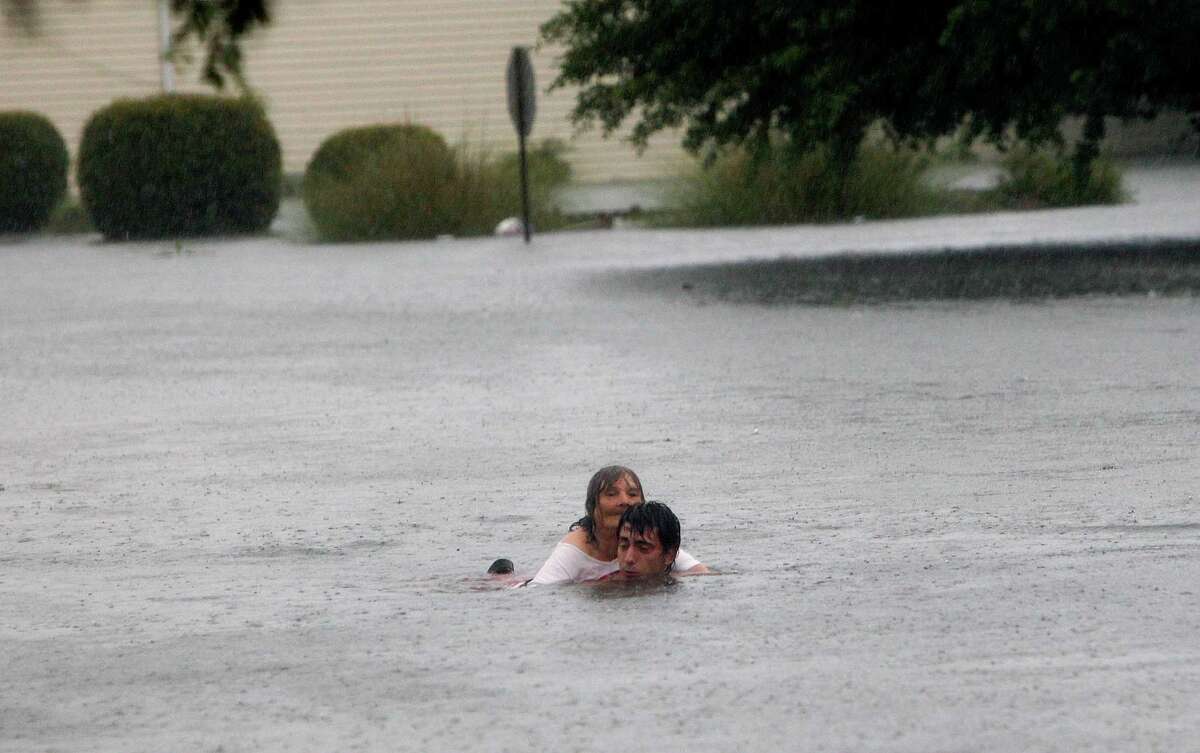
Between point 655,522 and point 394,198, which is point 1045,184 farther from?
point 655,522

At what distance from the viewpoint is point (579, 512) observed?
26.8ft

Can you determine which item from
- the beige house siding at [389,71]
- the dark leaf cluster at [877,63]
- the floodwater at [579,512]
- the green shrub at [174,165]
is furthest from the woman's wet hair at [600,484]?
the beige house siding at [389,71]

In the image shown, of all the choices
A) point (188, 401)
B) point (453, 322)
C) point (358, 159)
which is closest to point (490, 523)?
point (188, 401)

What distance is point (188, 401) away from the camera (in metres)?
11.8

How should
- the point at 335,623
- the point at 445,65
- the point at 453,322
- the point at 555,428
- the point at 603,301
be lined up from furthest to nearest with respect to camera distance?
the point at 445,65 → the point at 603,301 → the point at 453,322 → the point at 555,428 → the point at 335,623

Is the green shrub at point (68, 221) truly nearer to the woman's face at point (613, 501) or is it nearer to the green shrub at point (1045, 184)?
the green shrub at point (1045, 184)

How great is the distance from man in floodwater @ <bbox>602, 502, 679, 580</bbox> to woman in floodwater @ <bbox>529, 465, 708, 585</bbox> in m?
0.09

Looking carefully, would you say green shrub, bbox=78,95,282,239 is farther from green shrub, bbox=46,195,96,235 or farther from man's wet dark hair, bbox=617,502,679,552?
man's wet dark hair, bbox=617,502,679,552

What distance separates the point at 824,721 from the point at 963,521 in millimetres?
2677

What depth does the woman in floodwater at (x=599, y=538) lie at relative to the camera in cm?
700

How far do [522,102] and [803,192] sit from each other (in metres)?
4.49

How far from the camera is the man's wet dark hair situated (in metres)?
6.79

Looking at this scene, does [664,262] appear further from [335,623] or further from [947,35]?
[335,623]

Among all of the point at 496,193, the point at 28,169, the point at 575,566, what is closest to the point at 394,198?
the point at 496,193
